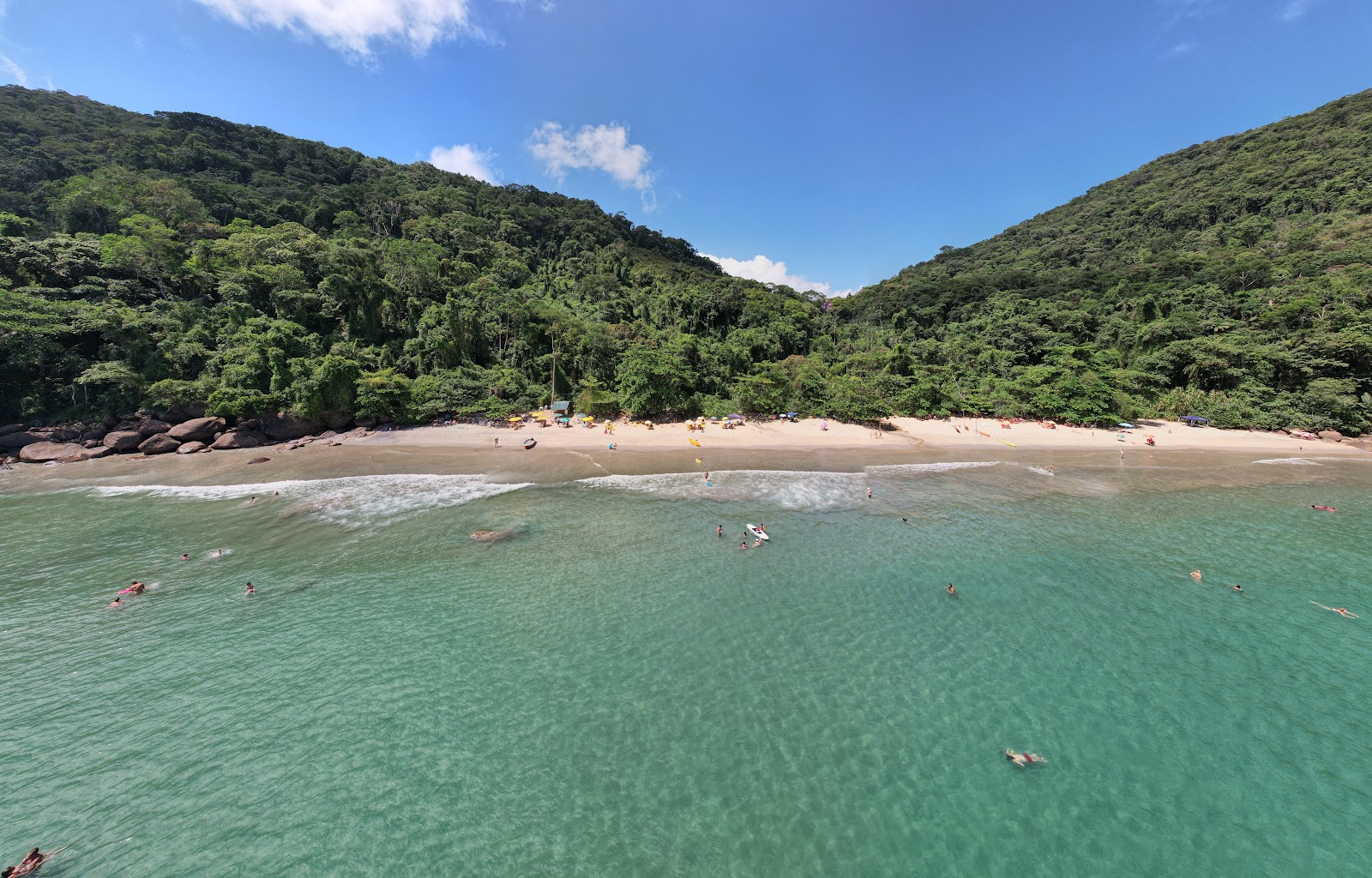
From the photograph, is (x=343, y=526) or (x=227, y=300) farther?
(x=227, y=300)

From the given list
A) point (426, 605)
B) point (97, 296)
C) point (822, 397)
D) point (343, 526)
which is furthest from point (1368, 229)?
point (97, 296)

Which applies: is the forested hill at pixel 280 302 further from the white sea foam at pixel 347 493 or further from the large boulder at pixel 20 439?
the white sea foam at pixel 347 493

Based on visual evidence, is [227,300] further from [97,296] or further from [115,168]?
[115,168]

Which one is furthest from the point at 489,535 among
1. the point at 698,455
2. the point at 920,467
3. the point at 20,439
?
the point at 20,439

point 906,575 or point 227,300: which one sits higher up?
point 227,300

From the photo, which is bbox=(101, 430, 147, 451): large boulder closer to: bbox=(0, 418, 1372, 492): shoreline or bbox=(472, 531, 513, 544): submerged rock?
bbox=(0, 418, 1372, 492): shoreline

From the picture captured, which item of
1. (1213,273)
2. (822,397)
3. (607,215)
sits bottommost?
(822,397)

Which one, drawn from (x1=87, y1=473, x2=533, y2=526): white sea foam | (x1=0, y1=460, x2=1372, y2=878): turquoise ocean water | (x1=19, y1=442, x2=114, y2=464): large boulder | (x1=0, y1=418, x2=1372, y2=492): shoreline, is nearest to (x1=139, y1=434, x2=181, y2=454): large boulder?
(x1=0, y1=418, x2=1372, y2=492): shoreline

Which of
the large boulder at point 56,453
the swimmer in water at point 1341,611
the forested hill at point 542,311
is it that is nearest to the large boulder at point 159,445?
the large boulder at point 56,453
